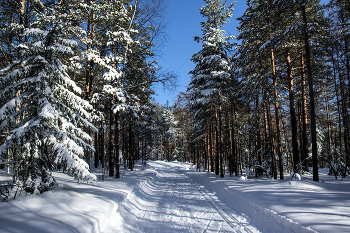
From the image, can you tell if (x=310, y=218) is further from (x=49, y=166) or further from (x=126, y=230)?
(x=49, y=166)

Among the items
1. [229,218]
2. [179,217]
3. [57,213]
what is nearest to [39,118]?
[57,213]

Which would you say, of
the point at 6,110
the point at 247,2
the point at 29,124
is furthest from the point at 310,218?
the point at 247,2

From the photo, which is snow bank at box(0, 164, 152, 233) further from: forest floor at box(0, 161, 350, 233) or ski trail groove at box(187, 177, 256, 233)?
ski trail groove at box(187, 177, 256, 233)

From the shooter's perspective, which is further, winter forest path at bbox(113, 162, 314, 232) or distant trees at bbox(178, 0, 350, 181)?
distant trees at bbox(178, 0, 350, 181)

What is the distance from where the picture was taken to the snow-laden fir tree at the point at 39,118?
558 centimetres

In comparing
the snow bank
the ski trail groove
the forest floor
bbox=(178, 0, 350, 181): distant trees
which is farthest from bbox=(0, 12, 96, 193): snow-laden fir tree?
bbox=(178, 0, 350, 181): distant trees

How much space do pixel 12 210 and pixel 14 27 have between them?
7.85m

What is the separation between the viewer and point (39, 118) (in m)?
5.66

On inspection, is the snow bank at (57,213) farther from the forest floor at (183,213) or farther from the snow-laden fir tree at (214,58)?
the snow-laden fir tree at (214,58)

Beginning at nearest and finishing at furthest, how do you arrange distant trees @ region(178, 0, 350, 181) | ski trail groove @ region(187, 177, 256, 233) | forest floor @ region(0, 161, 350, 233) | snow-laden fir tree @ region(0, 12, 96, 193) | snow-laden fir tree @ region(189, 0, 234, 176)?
forest floor @ region(0, 161, 350, 233), ski trail groove @ region(187, 177, 256, 233), snow-laden fir tree @ region(0, 12, 96, 193), distant trees @ region(178, 0, 350, 181), snow-laden fir tree @ region(189, 0, 234, 176)

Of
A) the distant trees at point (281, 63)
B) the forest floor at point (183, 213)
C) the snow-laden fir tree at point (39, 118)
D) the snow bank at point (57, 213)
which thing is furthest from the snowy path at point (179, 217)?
the distant trees at point (281, 63)

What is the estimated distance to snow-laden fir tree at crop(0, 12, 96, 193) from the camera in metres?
5.58

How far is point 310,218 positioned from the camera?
4566 mm

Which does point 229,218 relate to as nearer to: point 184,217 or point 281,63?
point 184,217
